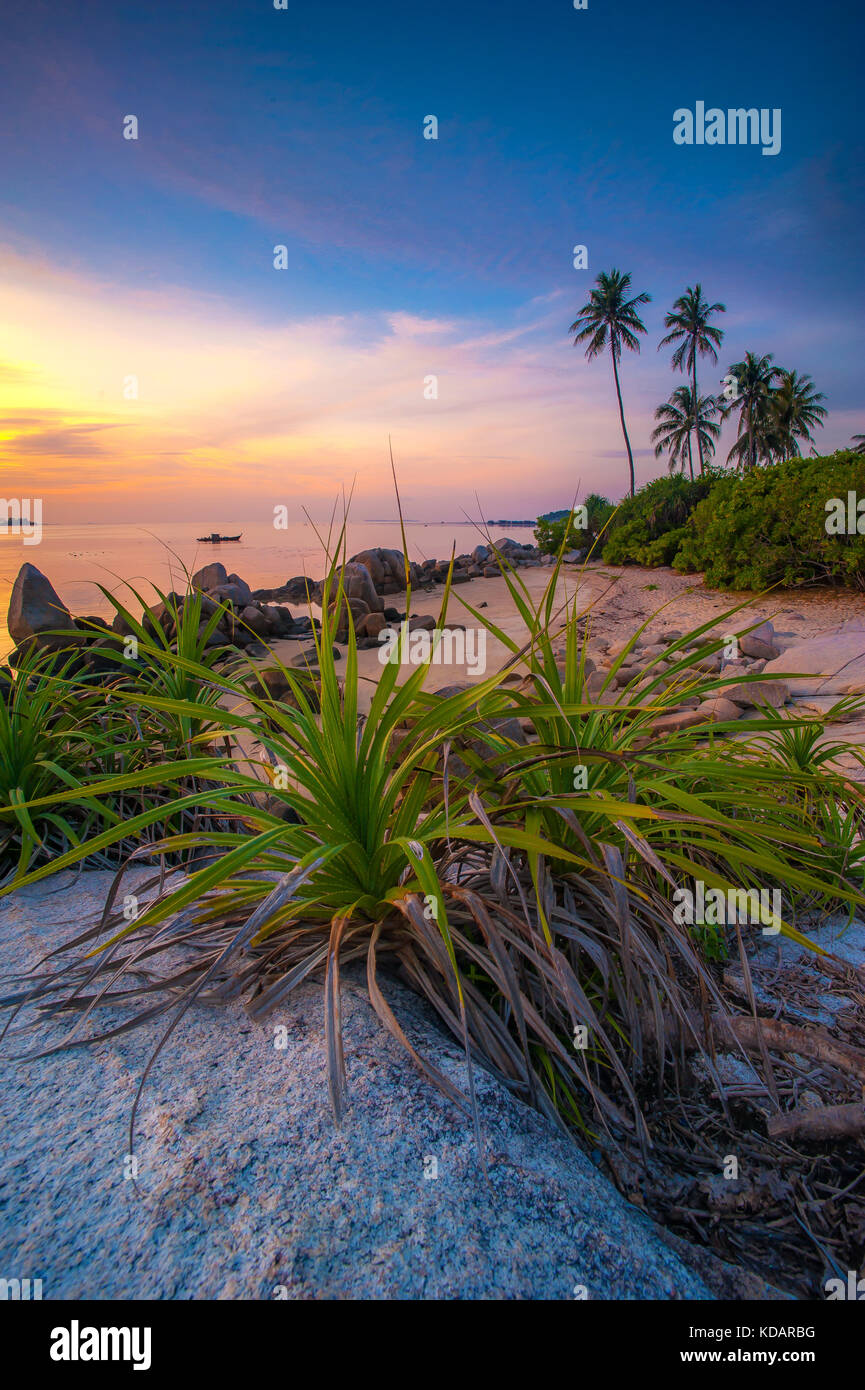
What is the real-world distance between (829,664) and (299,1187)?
7038 mm

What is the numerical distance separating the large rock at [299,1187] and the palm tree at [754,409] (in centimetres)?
4524

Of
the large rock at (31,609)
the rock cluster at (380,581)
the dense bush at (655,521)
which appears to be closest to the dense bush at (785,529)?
the dense bush at (655,521)

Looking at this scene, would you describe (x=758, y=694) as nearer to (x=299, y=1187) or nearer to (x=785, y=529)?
(x=299, y=1187)

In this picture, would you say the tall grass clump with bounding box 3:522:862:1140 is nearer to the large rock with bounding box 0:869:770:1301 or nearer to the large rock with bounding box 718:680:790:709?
the large rock with bounding box 0:869:770:1301

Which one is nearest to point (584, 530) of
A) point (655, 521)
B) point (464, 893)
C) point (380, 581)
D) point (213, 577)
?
point (655, 521)

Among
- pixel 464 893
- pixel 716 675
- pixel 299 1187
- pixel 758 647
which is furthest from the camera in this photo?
pixel 758 647

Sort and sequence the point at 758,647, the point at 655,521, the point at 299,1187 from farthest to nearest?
the point at 655,521, the point at 758,647, the point at 299,1187

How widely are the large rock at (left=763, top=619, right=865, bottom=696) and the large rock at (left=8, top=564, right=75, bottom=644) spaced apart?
8.68 m

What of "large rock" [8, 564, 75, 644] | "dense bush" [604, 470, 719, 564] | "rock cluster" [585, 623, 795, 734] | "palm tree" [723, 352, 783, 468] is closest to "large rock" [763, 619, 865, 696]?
"rock cluster" [585, 623, 795, 734]

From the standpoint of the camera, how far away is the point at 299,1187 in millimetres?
1087

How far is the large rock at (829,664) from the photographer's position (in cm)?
588

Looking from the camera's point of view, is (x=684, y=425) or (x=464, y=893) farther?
(x=684, y=425)

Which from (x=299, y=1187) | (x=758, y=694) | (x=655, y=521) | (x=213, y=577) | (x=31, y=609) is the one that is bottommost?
(x=299, y=1187)

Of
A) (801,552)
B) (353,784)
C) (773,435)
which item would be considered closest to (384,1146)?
(353,784)
